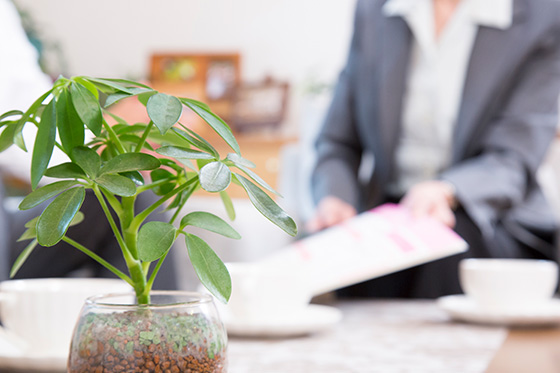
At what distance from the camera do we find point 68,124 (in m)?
0.29

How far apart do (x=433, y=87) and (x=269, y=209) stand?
132 centimetres

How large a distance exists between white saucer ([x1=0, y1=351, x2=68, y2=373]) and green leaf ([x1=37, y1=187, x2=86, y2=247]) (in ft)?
0.74

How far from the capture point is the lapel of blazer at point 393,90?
→ 1.52 m

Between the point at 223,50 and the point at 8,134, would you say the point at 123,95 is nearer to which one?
the point at 8,134

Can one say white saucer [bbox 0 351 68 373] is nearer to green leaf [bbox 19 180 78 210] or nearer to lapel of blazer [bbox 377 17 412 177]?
green leaf [bbox 19 180 78 210]

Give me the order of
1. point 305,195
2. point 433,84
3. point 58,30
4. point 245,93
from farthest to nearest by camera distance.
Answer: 1. point 58,30
2. point 245,93
3. point 305,195
4. point 433,84

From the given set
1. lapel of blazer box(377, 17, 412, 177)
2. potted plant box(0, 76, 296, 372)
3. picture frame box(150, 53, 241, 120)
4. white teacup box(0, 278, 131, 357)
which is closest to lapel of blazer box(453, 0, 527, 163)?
lapel of blazer box(377, 17, 412, 177)

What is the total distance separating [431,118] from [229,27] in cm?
255

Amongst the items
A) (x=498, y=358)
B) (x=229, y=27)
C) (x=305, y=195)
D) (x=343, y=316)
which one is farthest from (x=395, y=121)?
(x=229, y=27)

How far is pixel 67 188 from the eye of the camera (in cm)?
29

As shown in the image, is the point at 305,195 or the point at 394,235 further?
the point at 305,195

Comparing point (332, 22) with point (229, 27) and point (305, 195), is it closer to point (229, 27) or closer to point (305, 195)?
point (229, 27)

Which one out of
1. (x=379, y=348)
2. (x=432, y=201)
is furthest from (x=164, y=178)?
(x=432, y=201)

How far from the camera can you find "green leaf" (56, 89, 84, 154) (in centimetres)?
29
